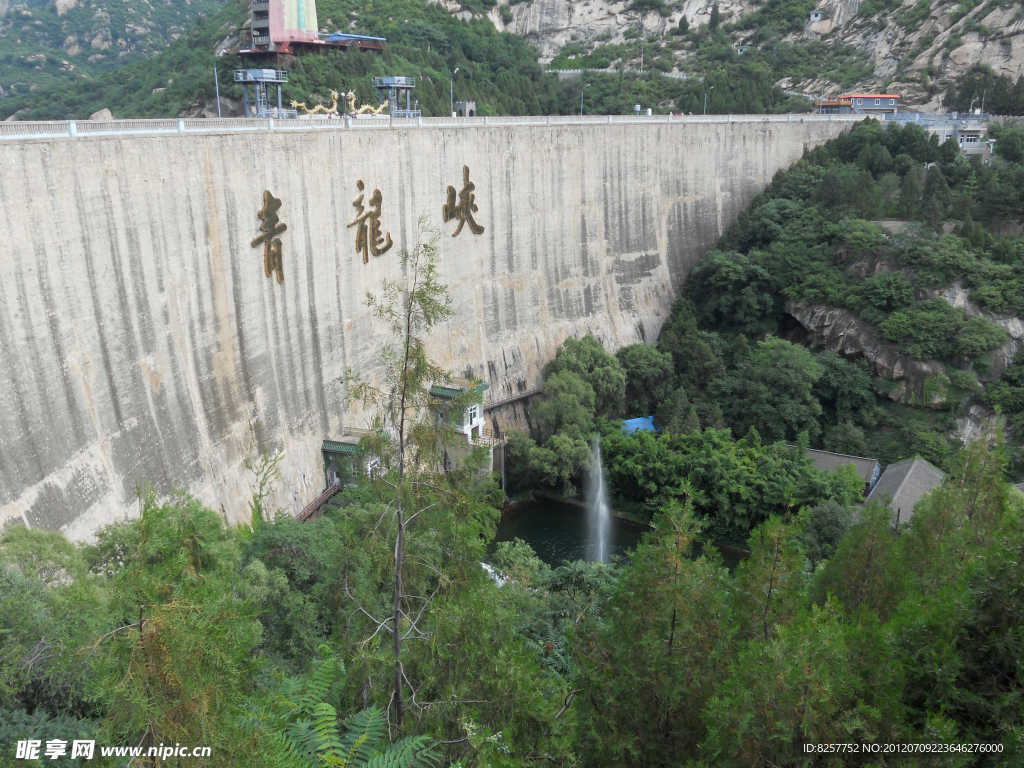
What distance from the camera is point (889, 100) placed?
46219 millimetres

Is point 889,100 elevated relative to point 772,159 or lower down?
elevated

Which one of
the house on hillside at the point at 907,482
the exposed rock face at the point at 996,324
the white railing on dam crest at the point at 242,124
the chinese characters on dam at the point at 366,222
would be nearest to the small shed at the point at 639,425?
the house on hillside at the point at 907,482

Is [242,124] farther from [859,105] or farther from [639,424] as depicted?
[859,105]

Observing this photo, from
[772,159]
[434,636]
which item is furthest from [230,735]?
[772,159]

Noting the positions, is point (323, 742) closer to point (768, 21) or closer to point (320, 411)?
point (320, 411)

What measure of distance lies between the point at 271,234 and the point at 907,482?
1751cm

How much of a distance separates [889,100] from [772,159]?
42.2 ft

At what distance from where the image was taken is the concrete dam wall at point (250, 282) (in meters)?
15.3

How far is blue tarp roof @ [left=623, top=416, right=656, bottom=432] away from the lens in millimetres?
27489

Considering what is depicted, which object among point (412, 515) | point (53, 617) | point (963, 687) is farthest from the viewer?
point (53, 617)

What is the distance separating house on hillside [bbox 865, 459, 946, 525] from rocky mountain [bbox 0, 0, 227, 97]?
211 ft

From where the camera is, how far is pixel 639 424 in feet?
92.6

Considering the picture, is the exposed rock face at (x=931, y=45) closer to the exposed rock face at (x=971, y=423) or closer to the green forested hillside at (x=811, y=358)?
the green forested hillside at (x=811, y=358)

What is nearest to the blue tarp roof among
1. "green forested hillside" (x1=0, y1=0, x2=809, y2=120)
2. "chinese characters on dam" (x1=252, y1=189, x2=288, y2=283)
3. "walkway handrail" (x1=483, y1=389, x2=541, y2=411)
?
"walkway handrail" (x1=483, y1=389, x2=541, y2=411)
